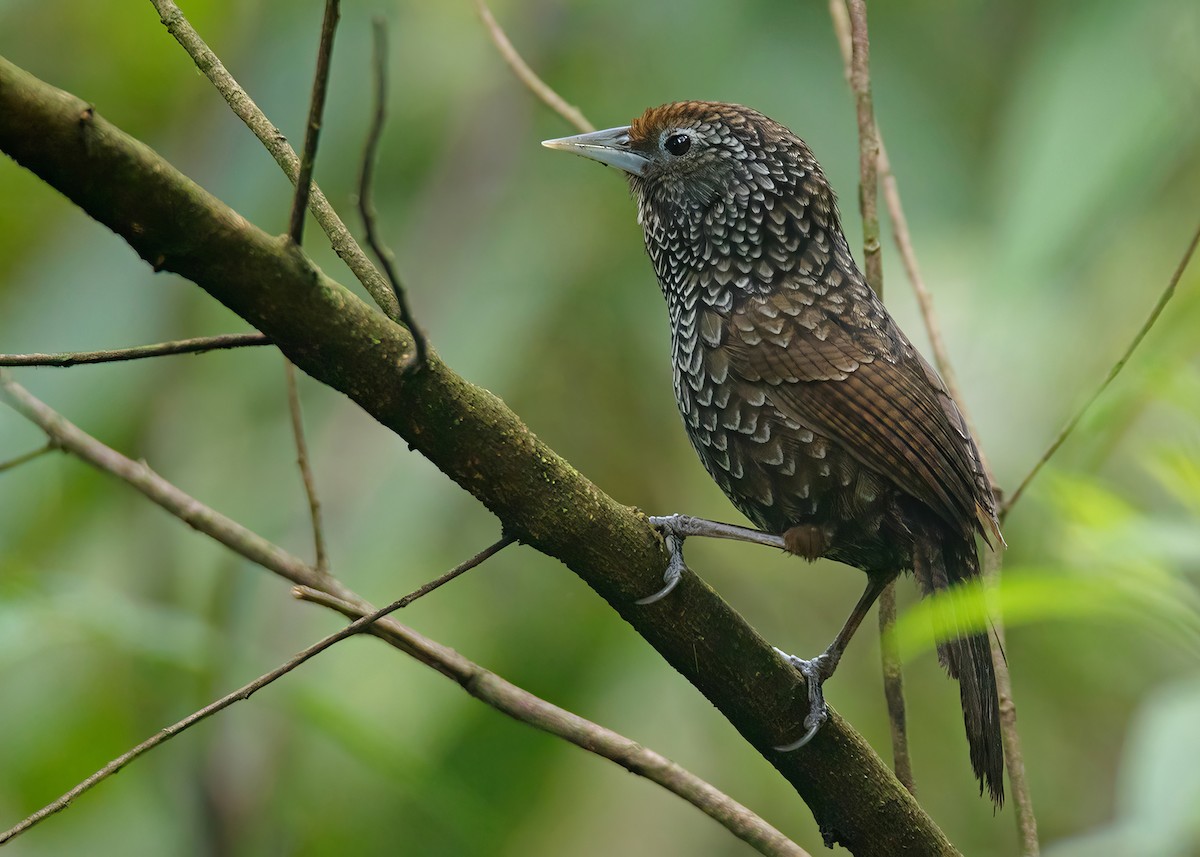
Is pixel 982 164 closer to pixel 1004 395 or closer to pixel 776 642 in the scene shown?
pixel 1004 395

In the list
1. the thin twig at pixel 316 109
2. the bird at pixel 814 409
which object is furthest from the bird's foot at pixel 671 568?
the thin twig at pixel 316 109

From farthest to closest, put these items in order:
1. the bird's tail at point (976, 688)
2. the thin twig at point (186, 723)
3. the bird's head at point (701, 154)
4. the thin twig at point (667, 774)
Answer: the bird's head at point (701, 154), the bird's tail at point (976, 688), the thin twig at point (667, 774), the thin twig at point (186, 723)

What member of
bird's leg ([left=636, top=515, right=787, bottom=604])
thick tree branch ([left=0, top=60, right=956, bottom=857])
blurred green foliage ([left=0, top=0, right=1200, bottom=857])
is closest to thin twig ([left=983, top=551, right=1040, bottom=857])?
thick tree branch ([left=0, top=60, right=956, bottom=857])

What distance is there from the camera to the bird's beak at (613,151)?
325cm

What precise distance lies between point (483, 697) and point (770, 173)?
1.57m

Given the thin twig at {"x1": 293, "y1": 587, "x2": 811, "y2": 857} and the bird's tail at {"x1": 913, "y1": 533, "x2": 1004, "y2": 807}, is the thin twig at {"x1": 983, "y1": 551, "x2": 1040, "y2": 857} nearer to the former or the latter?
the bird's tail at {"x1": 913, "y1": 533, "x2": 1004, "y2": 807}

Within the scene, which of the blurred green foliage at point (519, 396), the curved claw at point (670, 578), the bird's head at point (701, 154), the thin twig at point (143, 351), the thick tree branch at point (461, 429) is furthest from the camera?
the blurred green foliage at point (519, 396)

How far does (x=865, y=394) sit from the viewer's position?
2768mm

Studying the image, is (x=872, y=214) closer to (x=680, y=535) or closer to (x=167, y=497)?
(x=680, y=535)

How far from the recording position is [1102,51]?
3537 mm

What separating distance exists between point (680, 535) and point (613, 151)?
1.31 m

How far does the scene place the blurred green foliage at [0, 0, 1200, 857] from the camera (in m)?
3.59

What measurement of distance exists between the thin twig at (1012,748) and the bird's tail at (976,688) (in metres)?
0.03

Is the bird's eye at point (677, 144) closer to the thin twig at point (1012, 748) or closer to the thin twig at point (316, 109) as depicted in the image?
the thin twig at point (1012, 748)
